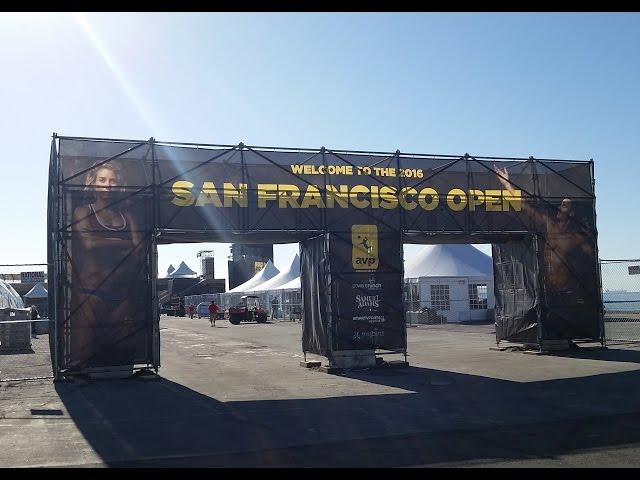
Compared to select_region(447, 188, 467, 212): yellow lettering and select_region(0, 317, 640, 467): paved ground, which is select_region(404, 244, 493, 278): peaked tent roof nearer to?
select_region(447, 188, 467, 212): yellow lettering

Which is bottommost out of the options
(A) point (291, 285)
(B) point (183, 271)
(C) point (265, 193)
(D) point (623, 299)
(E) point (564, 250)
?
(D) point (623, 299)

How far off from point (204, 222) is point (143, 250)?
1699mm

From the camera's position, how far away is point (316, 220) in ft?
57.9

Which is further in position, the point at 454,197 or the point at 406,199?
the point at 454,197

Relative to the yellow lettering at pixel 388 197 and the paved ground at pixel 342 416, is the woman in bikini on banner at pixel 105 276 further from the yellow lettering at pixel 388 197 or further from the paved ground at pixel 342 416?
the yellow lettering at pixel 388 197

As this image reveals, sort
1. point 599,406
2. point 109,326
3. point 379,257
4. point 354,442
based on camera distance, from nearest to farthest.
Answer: point 354,442 < point 599,406 < point 109,326 < point 379,257

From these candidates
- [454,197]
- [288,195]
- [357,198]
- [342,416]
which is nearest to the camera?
[342,416]

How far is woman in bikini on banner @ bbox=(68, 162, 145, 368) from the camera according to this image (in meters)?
15.4

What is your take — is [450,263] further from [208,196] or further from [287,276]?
[208,196]

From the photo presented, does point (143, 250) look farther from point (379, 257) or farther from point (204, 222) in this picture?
point (379, 257)

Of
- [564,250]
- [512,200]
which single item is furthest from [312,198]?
[564,250]

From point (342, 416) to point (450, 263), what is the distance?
1239 inches

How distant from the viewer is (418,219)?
18422mm
